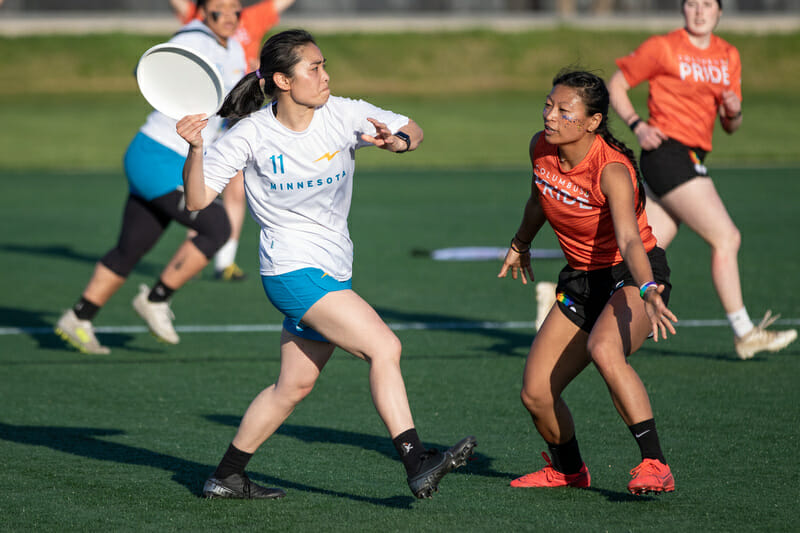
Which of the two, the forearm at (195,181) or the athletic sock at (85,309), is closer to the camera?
the forearm at (195,181)

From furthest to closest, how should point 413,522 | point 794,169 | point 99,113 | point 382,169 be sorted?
point 99,113, point 382,169, point 794,169, point 413,522

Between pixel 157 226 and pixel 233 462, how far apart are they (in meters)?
3.39

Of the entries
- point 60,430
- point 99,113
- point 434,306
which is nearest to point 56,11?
point 99,113

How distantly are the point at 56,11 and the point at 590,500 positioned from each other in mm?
37271

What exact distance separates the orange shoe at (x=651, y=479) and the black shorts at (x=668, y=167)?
122 inches

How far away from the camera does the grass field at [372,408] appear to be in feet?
15.0

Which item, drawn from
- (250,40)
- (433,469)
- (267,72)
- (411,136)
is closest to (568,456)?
(433,469)

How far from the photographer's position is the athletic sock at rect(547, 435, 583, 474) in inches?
189

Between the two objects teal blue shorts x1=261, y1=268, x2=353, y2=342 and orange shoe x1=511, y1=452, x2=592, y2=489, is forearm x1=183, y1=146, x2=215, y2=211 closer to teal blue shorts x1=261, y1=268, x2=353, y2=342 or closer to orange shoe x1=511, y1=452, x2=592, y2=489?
teal blue shorts x1=261, y1=268, x2=353, y2=342

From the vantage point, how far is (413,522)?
443 cm

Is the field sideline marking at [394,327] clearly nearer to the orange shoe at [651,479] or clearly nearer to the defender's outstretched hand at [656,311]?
the orange shoe at [651,479]

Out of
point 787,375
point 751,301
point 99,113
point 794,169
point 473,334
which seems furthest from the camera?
point 99,113

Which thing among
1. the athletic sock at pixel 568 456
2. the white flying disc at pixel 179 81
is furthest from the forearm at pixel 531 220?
the white flying disc at pixel 179 81

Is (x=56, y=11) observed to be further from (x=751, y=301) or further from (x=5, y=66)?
(x=751, y=301)
